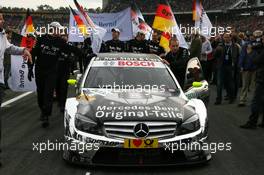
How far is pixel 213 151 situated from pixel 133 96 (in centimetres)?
141

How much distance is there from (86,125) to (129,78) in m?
1.75

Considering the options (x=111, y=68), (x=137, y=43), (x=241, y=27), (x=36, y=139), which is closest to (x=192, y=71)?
(x=111, y=68)

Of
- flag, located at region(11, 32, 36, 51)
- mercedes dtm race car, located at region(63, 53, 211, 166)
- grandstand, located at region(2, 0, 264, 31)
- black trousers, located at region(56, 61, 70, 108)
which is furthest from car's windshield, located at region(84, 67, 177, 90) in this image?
grandstand, located at region(2, 0, 264, 31)

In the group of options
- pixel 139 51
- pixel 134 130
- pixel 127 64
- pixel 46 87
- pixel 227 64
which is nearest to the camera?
pixel 134 130

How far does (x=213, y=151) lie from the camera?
7273 mm

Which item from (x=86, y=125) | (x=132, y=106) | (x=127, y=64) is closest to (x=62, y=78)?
(x=127, y=64)

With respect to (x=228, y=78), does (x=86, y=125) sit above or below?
above

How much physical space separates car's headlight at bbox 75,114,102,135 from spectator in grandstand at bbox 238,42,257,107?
23.3 ft

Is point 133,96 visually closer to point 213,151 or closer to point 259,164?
point 213,151

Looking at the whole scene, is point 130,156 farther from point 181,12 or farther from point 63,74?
point 181,12

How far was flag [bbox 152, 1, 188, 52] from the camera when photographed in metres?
14.3

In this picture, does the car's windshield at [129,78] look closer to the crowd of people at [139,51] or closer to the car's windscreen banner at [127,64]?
the car's windscreen banner at [127,64]

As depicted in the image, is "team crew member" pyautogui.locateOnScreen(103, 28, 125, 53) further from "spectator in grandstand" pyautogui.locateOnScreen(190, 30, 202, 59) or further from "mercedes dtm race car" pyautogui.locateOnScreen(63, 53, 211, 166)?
"mercedes dtm race car" pyautogui.locateOnScreen(63, 53, 211, 166)

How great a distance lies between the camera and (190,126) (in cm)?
625
